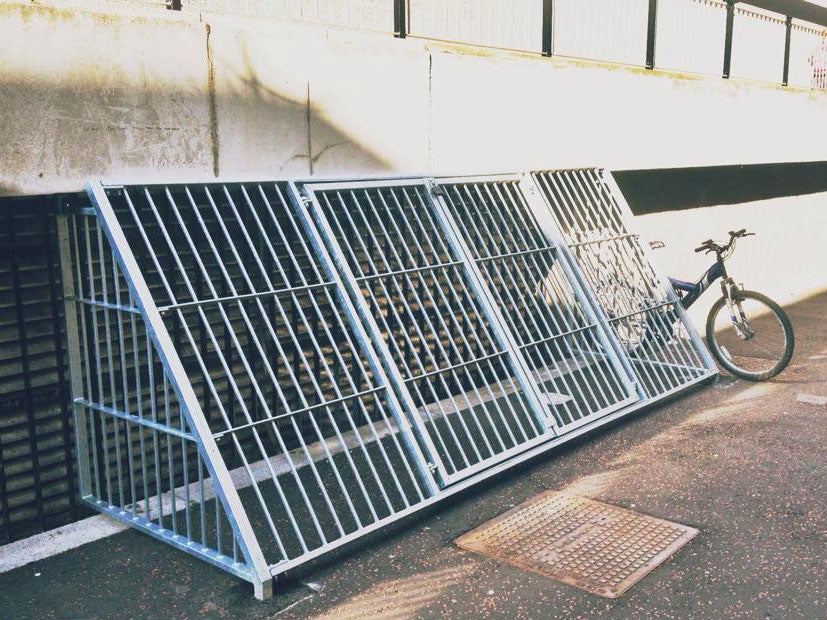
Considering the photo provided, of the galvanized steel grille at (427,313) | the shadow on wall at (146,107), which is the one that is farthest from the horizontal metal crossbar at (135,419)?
the galvanized steel grille at (427,313)

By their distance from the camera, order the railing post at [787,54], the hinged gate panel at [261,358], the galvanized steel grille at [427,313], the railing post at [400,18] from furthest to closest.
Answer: the railing post at [787,54] → the railing post at [400,18] → the galvanized steel grille at [427,313] → the hinged gate panel at [261,358]

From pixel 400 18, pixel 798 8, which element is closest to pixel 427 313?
pixel 400 18

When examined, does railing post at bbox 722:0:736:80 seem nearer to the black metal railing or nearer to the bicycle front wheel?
the black metal railing

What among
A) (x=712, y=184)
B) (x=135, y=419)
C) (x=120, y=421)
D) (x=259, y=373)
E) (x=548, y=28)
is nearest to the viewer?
(x=135, y=419)

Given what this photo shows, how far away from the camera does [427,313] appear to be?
750 centimetres

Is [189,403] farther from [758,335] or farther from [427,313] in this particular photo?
[758,335]

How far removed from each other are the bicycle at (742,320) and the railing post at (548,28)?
7.00 feet

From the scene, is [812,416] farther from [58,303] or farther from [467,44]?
[58,303]

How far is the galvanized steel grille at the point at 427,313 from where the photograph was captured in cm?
596

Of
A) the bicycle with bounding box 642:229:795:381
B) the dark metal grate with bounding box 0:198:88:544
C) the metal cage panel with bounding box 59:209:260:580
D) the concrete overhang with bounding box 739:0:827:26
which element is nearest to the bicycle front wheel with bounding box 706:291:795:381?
the bicycle with bounding box 642:229:795:381

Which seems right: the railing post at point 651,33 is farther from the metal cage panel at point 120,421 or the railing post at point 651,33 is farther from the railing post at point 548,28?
the metal cage panel at point 120,421

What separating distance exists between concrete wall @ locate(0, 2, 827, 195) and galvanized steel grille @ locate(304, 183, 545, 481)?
1.65 feet

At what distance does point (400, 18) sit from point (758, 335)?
4.71 meters

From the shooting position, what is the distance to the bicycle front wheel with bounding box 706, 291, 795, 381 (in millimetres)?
7730
